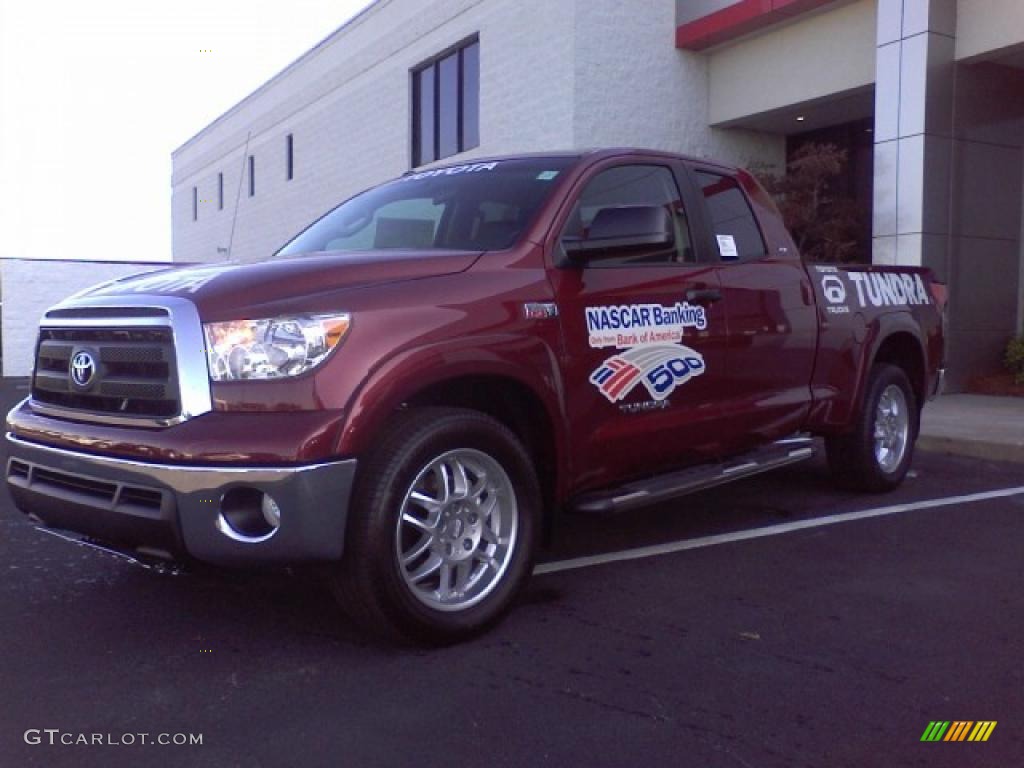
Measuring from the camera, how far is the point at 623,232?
418cm

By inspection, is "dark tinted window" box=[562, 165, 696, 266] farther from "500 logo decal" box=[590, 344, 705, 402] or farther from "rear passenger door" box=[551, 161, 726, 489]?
"500 logo decal" box=[590, 344, 705, 402]

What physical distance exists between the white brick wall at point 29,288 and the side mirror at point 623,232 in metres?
22.1

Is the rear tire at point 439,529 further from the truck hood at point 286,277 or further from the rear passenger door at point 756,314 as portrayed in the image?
the rear passenger door at point 756,314

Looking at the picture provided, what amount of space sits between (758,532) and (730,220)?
169 centimetres

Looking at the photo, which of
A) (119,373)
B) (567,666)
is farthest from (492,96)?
(567,666)

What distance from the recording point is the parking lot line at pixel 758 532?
489cm

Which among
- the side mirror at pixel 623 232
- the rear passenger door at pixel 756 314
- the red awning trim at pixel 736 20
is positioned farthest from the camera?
the red awning trim at pixel 736 20

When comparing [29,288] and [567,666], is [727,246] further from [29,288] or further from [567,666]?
[29,288]

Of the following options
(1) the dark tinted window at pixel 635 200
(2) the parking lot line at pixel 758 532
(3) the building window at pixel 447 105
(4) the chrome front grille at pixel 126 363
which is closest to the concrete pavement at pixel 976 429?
(2) the parking lot line at pixel 758 532

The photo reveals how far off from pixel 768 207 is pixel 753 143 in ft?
38.3

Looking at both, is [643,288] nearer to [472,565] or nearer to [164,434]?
[472,565]

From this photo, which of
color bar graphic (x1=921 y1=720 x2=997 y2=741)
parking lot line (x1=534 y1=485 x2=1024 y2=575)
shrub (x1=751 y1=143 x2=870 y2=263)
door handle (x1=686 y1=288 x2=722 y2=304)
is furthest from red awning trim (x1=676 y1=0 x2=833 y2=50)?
color bar graphic (x1=921 y1=720 x2=997 y2=741)

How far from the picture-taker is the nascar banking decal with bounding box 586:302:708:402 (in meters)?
4.27

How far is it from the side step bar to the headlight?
145 centimetres
